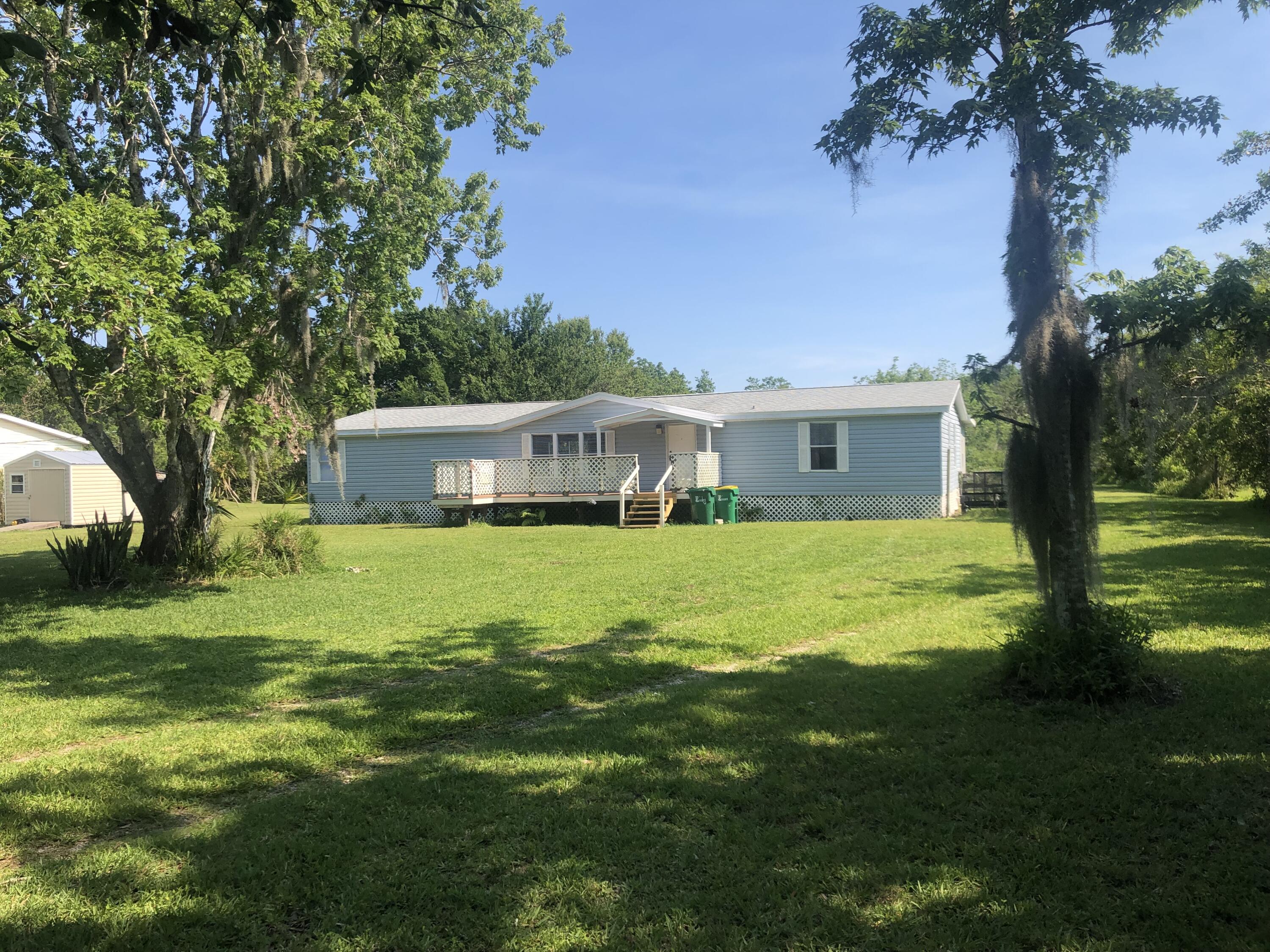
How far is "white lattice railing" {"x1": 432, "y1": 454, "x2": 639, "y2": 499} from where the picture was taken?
21859mm

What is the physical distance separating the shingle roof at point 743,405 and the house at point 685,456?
68 mm

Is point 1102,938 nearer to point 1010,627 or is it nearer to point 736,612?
point 1010,627

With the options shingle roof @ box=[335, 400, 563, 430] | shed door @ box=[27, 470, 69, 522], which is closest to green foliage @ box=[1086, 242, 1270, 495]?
shingle roof @ box=[335, 400, 563, 430]

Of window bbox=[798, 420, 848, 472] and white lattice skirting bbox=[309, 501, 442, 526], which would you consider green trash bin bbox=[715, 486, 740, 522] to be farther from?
white lattice skirting bbox=[309, 501, 442, 526]

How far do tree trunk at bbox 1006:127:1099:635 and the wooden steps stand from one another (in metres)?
15.2

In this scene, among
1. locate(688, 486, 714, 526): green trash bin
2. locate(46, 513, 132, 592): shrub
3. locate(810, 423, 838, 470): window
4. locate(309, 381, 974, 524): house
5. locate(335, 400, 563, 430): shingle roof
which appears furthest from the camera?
locate(335, 400, 563, 430): shingle roof

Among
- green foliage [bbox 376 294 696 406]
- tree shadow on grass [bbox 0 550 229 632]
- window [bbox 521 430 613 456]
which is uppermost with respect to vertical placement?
green foliage [bbox 376 294 696 406]

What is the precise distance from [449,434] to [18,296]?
1674cm

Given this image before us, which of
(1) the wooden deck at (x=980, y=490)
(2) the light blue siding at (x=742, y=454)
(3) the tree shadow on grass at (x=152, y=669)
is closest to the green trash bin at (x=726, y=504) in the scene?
(2) the light blue siding at (x=742, y=454)

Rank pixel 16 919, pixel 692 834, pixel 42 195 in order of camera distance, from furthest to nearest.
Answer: pixel 42 195 → pixel 692 834 → pixel 16 919

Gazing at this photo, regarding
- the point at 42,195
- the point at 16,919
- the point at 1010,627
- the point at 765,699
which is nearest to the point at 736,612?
the point at 1010,627

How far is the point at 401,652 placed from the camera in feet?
23.3

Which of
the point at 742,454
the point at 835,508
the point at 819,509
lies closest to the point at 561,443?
the point at 742,454

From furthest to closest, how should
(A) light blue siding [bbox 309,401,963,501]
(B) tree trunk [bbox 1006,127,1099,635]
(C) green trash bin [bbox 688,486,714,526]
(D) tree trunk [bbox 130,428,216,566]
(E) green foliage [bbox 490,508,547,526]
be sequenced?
(E) green foliage [bbox 490,508,547,526] → (A) light blue siding [bbox 309,401,963,501] → (C) green trash bin [bbox 688,486,714,526] → (D) tree trunk [bbox 130,428,216,566] → (B) tree trunk [bbox 1006,127,1099,635]
